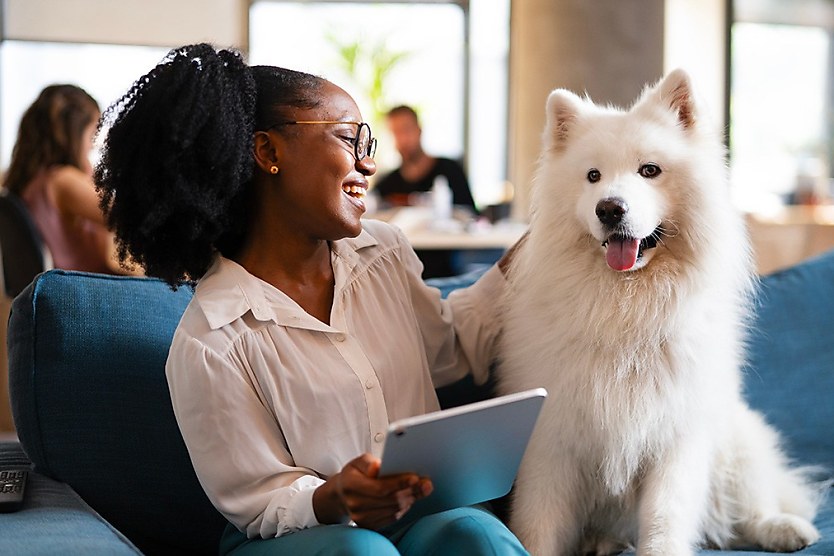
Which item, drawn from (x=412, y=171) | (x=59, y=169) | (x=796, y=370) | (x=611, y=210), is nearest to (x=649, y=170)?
(x=611, y=210)

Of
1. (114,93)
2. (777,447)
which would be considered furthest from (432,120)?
(777,447)

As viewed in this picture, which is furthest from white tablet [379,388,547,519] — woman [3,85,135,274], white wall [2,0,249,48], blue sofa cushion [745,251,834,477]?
white wall [2,0,249,48]

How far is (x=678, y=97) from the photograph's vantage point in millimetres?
1898

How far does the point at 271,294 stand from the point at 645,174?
749 millimetres

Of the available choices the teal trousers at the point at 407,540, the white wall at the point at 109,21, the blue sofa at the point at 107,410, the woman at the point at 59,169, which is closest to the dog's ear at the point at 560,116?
the teal trousers at the point at 407,540

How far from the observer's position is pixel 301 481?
1601mm

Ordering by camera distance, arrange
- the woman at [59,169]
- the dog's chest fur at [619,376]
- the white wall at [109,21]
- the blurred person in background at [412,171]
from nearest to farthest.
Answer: the dog's chest fur at [619,376] < the woman at [59,169] < the blurred person in background at [412,171] < the white wall at [109,21]

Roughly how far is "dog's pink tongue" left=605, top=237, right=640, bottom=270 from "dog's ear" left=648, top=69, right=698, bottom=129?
29 centimetres

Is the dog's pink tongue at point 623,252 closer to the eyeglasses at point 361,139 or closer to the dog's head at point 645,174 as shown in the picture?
the dog's head at point 645,174

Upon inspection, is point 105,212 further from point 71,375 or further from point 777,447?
point 777,447

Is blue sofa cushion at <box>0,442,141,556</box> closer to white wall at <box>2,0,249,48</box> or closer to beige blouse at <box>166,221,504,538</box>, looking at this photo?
beige blouse at <box>166,221,504,538</box>

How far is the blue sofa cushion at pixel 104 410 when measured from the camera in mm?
1911

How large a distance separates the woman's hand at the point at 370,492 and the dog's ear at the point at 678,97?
0.92 metres

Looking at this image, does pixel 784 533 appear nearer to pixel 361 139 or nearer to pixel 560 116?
pixel 560 116
